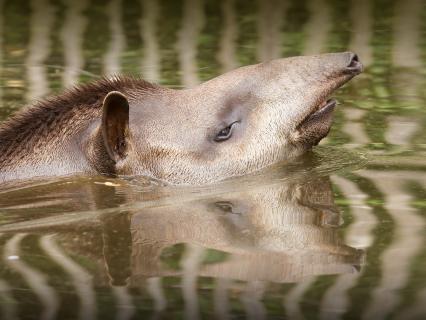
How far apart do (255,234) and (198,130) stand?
73.0 inches

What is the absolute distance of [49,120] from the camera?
9539 millimetres

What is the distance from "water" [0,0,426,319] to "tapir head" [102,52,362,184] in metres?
0.18

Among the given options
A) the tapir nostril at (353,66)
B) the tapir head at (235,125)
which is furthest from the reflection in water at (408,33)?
the tapir head at (235,125)

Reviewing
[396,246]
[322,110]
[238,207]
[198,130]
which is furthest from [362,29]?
[396,246]

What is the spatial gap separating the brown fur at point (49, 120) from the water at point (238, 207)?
366 mm

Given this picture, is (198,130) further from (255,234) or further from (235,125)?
(255,234)

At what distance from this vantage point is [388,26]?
1434cm

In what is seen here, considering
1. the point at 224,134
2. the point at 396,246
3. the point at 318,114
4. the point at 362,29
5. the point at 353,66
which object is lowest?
the point at 396,246

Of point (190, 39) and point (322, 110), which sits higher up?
point (190, 39)

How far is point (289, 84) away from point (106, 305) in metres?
3.54

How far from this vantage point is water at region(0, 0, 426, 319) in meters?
6.43

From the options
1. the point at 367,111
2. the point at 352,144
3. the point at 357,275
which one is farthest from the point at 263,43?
the point at 357,275

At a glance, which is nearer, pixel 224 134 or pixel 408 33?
pixel 224 134

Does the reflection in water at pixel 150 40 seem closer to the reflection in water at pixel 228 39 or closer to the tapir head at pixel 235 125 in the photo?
the reflection in water at pixel 228 39
